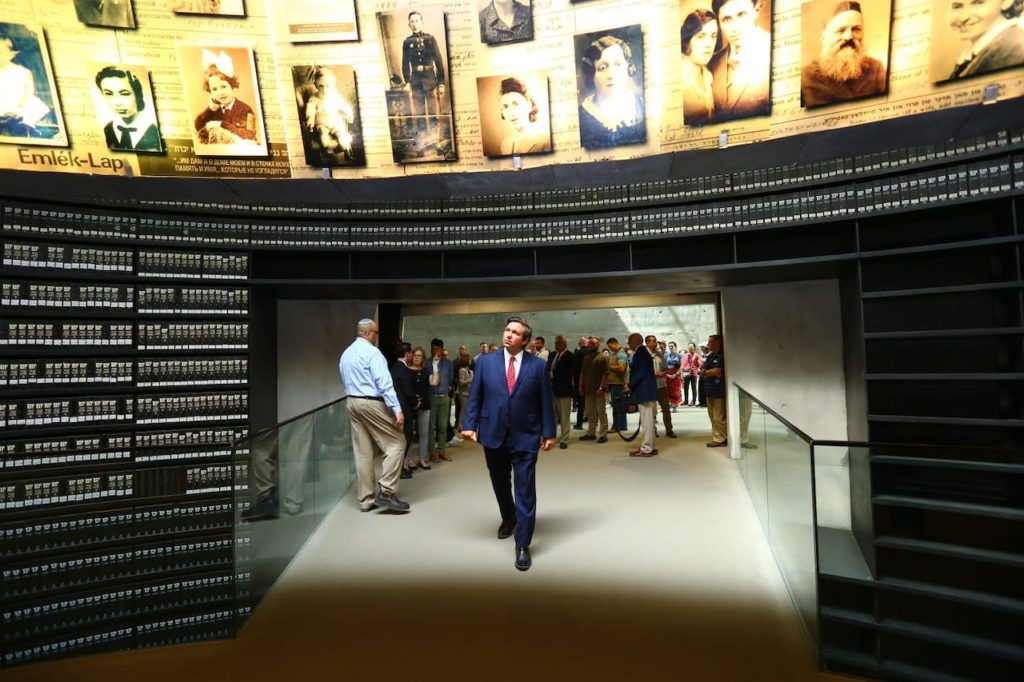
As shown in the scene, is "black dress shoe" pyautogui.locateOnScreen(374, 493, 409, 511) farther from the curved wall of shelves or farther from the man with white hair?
the curved wall of shelves

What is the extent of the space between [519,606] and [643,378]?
3.32m

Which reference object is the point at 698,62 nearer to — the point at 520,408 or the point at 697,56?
the point at 697,56

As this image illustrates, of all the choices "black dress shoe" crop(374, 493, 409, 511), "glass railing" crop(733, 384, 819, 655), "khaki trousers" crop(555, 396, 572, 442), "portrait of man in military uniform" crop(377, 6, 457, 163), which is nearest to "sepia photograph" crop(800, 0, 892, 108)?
"glass railing" crop(733, 384, 819, 655)

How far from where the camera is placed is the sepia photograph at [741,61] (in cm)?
395

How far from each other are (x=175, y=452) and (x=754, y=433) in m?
4.37

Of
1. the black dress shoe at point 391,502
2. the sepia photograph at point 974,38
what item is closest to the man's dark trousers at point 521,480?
the black dress shoe at point 391,502

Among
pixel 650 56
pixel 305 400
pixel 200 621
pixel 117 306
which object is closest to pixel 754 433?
pixel 650 56

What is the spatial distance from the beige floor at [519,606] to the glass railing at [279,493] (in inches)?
4.6

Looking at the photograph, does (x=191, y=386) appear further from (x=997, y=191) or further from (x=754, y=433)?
(x=997, y=191)

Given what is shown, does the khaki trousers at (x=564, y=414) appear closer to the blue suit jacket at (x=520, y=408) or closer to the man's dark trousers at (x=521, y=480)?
the man's dark trousers at (x=521, y=480)

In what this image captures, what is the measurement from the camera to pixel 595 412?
6.78 metres

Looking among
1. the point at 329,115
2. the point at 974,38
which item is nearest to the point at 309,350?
Result: the point at 329,115

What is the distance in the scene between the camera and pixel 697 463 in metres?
5.18

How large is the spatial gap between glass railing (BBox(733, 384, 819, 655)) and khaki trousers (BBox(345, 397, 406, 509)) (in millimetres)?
2452
